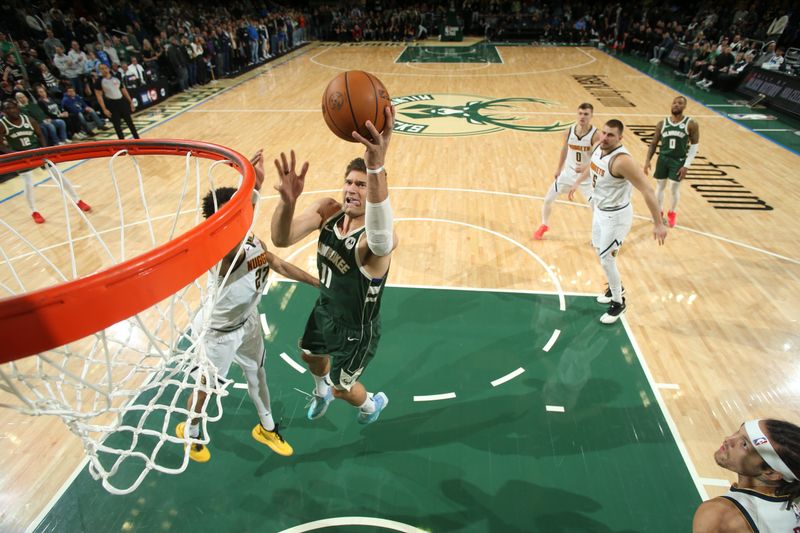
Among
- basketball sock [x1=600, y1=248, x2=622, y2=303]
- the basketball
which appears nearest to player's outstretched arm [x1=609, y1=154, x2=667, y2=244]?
basketball sock [x1=600, y1=248, x2=622, y2=303]

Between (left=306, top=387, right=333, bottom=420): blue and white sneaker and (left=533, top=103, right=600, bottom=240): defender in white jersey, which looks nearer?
(left=306, top=387, right=333, bottom=420): blue and white sneaker

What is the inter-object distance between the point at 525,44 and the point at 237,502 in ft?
83.5

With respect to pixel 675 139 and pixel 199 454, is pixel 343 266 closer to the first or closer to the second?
pixel 199 454

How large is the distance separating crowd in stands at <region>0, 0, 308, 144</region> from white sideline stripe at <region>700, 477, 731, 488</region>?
11.7 m

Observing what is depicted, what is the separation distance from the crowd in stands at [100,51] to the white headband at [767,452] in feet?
37.9

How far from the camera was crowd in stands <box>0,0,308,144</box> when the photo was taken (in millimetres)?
10453

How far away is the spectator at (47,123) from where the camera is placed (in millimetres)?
8768

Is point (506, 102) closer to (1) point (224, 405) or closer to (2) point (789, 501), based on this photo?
(1) point (224, 405)

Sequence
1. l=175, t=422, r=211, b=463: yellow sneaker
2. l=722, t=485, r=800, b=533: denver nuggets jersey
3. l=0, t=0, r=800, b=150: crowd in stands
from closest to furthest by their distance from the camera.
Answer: l=722, t=485, r=800, b=533: denver nuggets jersey → l=175, t=422, r=211, b=463: yellow sneaker → l=0, t=0, r=800, b=150: crowd in stands

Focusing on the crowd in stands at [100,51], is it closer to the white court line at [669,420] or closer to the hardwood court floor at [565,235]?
the hardwood court floor at [565,235]

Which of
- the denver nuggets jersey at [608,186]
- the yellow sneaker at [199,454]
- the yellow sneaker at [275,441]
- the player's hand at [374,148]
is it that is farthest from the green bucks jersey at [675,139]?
the yellow sneaker at [199,454]

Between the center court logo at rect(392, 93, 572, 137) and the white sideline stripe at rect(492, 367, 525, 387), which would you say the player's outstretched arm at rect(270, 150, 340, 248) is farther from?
the center court logo at rect(392, 93, 572, 137)

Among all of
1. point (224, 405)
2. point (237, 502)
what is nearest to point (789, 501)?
point (237, 502)

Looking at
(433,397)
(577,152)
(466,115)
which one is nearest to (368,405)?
(433,397)
